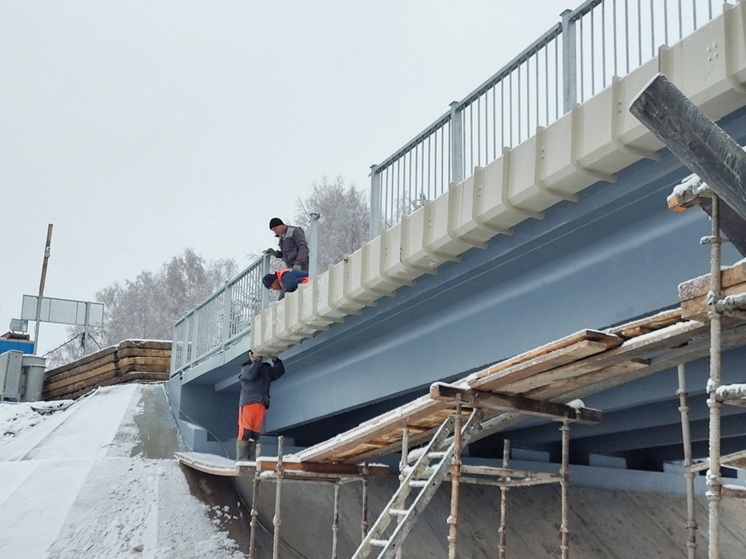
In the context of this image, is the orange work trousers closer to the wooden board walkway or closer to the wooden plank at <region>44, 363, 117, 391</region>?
the wooden board walkway

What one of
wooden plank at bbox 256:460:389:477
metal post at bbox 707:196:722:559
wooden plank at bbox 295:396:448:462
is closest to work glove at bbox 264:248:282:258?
wooden plank at bbox 256:460:389:477

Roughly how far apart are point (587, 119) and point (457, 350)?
3834mm

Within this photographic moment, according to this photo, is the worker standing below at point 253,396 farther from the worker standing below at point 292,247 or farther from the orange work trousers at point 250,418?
the worker standing below at point 292,247

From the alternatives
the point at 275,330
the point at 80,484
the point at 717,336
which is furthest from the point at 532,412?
the point at 80,484

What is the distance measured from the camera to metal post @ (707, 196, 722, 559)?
4.84 metres

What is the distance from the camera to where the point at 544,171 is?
7.97 metres

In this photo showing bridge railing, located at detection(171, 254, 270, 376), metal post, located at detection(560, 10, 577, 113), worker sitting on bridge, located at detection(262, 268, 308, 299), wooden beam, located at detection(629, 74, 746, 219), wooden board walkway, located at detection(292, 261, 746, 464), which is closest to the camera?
wooden beam, located at detection(629, 74, 746, 219)

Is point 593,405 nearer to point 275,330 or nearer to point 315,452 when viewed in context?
point 315,452

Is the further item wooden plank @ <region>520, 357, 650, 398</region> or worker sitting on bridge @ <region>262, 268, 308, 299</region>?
worker sitting on bridge @ <region>262, 268, 308, 299</region>

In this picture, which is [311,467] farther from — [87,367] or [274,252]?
[87,367]

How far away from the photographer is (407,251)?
398 inches

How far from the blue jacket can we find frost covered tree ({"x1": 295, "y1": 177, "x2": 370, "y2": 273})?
83.7ft

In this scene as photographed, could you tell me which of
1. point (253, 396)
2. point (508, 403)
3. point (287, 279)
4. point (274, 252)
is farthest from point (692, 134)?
point (253, 396)

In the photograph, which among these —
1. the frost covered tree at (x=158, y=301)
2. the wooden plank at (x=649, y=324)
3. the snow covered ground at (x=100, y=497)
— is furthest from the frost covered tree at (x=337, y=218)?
the wooden plank at (x=649, y=324)
